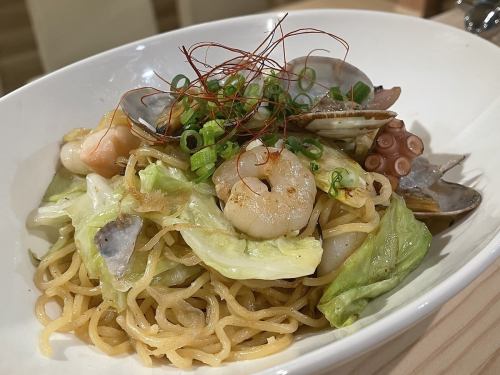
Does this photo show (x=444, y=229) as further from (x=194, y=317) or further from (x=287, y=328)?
(x=194, y=317)

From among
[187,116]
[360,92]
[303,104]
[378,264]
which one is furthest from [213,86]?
[378,264]

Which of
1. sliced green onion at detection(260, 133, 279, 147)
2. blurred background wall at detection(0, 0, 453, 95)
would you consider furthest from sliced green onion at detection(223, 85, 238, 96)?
blurred background wall at detection(0, 0, 453, 95)

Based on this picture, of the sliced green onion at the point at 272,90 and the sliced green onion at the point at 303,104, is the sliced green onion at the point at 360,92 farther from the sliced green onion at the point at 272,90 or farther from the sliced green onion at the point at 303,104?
the sliced green onion at the point at 272,90

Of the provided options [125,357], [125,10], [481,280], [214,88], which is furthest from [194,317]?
[125,10]

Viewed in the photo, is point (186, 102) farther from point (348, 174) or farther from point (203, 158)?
point (348, 174)

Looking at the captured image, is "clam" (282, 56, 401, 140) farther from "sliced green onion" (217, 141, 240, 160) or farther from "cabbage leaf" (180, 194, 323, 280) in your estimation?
"cabbage leaf" (180, 194, 323, 280)
